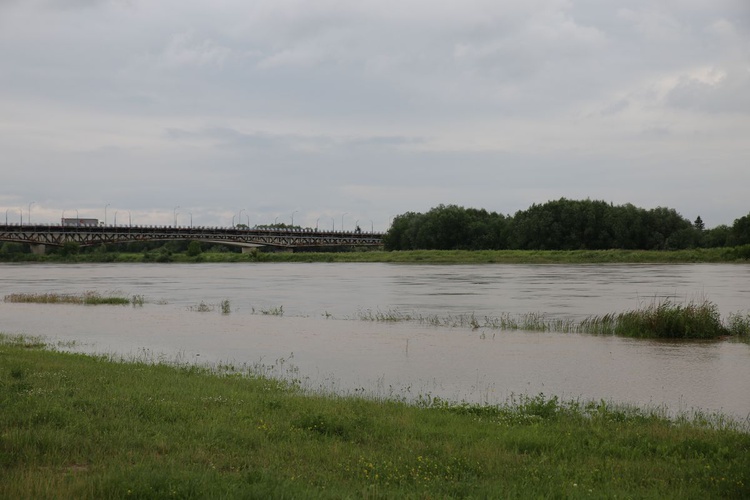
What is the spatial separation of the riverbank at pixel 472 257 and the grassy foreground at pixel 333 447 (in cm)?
10130

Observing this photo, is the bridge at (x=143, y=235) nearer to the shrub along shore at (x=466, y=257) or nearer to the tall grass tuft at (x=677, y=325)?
the shrub along shore at (x=466, y=257)

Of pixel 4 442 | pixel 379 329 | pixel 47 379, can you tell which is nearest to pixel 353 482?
pixel 4 442

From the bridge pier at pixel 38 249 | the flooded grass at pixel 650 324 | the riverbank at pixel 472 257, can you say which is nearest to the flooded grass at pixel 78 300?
the flooded grass at pixel 650 324

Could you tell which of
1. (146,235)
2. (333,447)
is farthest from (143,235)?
(333,447)

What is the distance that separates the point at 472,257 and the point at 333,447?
124m

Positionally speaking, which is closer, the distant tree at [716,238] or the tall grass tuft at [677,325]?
the tall grass tuft at [677,325]

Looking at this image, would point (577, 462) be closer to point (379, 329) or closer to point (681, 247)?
point (379, 329)

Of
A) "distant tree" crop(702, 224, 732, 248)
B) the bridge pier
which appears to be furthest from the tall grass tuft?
the bridge pier

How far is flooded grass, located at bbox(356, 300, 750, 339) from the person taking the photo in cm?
2612

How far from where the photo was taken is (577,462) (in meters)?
9.46

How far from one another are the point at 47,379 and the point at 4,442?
5.63 metres

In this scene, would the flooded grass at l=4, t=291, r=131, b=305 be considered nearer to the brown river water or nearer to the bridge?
the brown river water

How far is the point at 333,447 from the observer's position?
9.77 metres

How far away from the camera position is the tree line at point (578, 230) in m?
142
